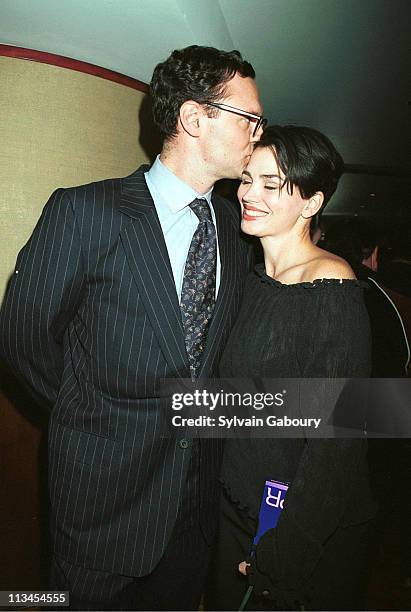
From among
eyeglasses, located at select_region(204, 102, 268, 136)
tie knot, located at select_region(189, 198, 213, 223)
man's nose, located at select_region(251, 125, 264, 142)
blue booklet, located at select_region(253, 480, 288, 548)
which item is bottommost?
blue booklet, located at select_region(253, 480, 288, 548)

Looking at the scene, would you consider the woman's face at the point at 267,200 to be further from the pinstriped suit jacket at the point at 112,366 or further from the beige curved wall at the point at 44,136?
the beige curved wall at the point at 44,136

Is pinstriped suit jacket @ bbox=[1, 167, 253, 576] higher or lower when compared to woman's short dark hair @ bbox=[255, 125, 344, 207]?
lower

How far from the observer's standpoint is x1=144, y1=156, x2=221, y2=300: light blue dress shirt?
1.44m

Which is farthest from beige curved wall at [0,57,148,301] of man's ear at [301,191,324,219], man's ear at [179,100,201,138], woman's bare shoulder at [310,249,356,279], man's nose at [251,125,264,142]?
woman's bare shoulder at [310,249,356,279]

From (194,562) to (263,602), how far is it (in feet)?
0.77

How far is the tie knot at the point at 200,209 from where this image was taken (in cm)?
151

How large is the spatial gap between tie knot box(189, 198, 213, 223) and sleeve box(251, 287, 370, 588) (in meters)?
0.51

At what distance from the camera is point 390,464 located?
1.76 metres

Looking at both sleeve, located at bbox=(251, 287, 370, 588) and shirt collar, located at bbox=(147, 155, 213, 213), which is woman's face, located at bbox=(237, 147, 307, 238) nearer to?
shirt collar, located at bbox=(147, 155, 213, 213)

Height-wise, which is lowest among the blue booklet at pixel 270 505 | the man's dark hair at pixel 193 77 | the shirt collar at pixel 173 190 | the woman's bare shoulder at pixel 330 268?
the blue booklet at pixel 270 505

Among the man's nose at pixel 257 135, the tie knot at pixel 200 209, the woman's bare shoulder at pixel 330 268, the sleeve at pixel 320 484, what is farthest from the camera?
the man's nose at pixel 257 135

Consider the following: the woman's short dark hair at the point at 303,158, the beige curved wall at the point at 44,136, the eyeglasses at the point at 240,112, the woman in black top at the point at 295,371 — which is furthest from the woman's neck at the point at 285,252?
the beige curved wall at the point at 44,136

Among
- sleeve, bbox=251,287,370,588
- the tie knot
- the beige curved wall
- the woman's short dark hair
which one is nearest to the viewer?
sleeve, bbox=251,287,370,588

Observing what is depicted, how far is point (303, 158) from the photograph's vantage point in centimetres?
141
